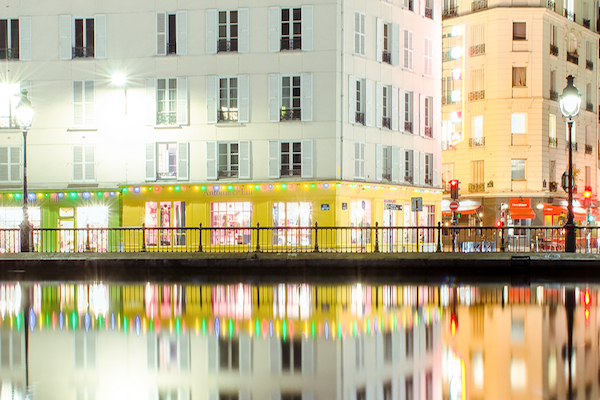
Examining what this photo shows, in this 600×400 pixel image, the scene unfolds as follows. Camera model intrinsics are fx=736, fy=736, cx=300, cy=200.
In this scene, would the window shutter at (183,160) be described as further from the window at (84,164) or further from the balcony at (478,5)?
the balcony at (478,5)

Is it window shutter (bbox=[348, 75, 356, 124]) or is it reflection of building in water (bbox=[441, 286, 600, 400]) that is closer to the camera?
reflection of building in water (bbox=[441, 286, 600, 400])

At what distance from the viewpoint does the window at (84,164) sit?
40531mm

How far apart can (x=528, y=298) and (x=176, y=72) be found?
91.6ft

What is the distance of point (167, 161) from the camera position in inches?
1585

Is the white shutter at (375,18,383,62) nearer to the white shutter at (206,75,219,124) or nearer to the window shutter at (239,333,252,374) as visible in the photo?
the white shutter at (206,75,219,124)

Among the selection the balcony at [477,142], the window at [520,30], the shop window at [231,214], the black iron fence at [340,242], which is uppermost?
the window at [520,30]

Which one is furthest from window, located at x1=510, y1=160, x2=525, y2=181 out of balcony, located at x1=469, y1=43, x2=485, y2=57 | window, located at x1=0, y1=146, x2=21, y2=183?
window, located at x1=0, y1=146, x2=21, y2=183

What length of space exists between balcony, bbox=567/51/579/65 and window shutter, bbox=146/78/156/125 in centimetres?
3291

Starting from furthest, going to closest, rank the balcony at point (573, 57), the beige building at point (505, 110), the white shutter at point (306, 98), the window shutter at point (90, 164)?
the balcony at point (573, 57), the beige building at point (505, 110), the window shutter at point (90, 164), the white shutter at point (306, 98)

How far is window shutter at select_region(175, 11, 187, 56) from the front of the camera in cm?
3966

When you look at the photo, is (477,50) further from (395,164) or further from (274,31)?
(274,31)

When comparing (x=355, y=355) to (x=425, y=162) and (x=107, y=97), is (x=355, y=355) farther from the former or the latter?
(x=425, y=162)

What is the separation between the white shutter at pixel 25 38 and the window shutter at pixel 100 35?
3.80 meters

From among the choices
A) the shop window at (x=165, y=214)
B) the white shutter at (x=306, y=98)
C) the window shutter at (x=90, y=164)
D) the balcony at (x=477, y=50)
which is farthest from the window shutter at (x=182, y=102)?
the balcony at (x=477, y=50)
